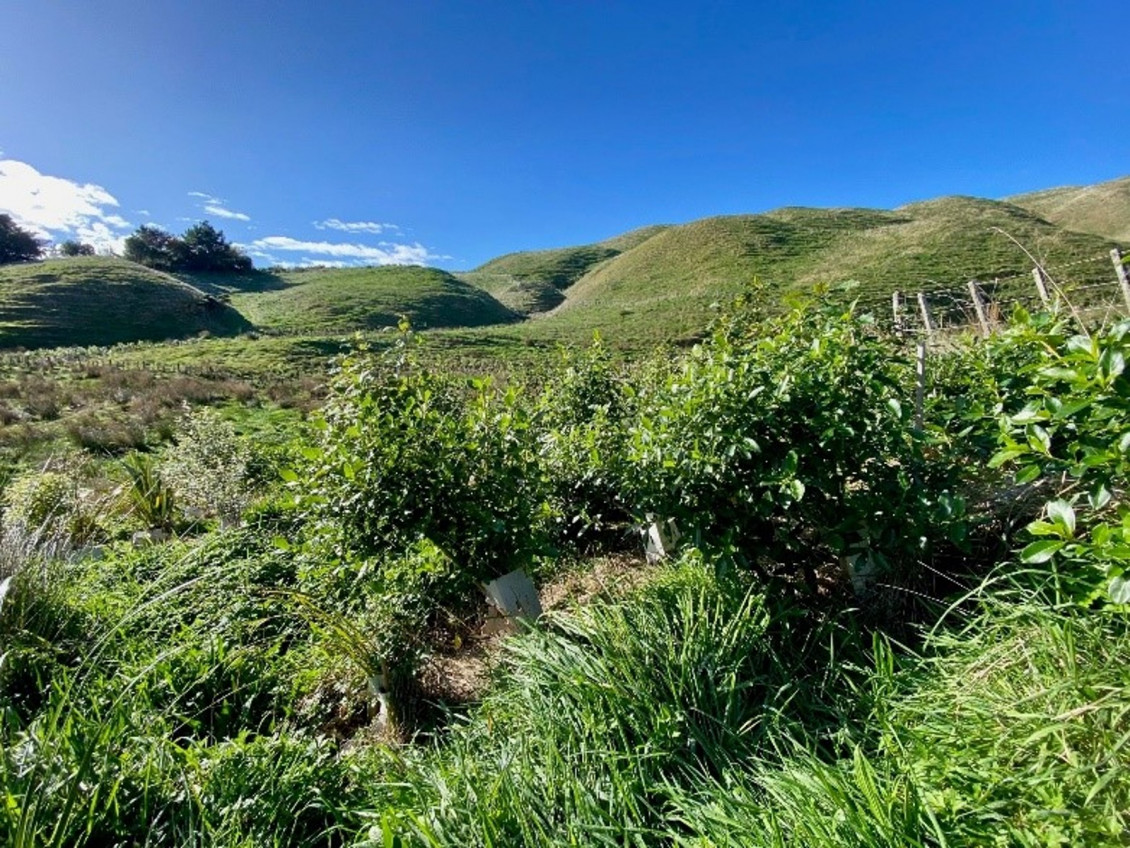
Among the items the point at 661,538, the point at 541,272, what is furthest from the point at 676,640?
the point at 541,272

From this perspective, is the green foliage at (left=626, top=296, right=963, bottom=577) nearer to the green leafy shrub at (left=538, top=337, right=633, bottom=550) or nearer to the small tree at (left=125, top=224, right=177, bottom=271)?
the green leafy shrub at (left=538, top=337, right=633, bottom=550)

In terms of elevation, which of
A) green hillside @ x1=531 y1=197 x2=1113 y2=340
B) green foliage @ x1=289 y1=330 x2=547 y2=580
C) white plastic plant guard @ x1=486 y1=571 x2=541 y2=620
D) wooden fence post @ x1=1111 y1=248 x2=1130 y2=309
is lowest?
white plastic plant guard @ x1=486 y1=571 x2=541 y2=620

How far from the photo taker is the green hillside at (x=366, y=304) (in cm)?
5128

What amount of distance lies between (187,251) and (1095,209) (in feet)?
376

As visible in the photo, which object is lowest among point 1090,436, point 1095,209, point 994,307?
point 1090,436

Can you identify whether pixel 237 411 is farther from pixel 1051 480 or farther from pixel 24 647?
pixel 1051 480

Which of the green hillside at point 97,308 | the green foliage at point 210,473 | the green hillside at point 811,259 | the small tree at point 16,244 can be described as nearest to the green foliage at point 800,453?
the green foliage at point 210,473

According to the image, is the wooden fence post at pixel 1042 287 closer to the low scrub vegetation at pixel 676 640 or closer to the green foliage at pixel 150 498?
the low scrub vegetation at pixel 676 640

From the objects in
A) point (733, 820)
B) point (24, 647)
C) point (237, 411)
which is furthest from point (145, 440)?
point (733, 820)

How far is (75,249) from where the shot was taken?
72.4 m

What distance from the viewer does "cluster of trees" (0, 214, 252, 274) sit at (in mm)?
71875

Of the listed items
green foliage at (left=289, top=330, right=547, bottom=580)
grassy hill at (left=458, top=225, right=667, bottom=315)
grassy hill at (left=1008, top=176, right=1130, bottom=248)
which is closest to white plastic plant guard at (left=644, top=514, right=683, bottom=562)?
green foliage at (left=289, top=330, right=547, bottom=580)

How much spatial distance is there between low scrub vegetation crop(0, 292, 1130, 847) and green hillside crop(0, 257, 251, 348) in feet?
148

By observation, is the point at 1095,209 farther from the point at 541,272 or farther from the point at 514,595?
the point at 514,595
